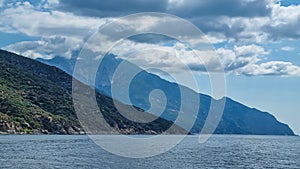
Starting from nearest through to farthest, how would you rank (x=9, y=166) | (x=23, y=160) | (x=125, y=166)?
(x=9, y=166) < (x=125, y=166) < (x=23, y=160)

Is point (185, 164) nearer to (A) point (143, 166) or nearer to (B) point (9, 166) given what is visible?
(A) point (143, 166)

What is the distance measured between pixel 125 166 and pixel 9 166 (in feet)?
96.3

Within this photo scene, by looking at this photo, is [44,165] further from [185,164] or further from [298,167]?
[298,167]

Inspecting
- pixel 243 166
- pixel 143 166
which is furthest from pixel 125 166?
pixel 243 166

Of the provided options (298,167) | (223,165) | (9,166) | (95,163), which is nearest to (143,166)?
(95,163)

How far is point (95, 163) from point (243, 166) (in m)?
42.8

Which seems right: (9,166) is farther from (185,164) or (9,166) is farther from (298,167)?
(298,167)

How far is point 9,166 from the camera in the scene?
11431 cm

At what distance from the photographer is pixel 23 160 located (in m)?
131

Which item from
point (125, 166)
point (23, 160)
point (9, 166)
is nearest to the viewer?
point (9, 166)

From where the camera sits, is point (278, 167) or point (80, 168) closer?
point (80, 168)

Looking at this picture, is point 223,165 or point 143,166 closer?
point 143,166

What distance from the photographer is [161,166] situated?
4961 inches

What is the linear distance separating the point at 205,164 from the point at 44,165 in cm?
4709
